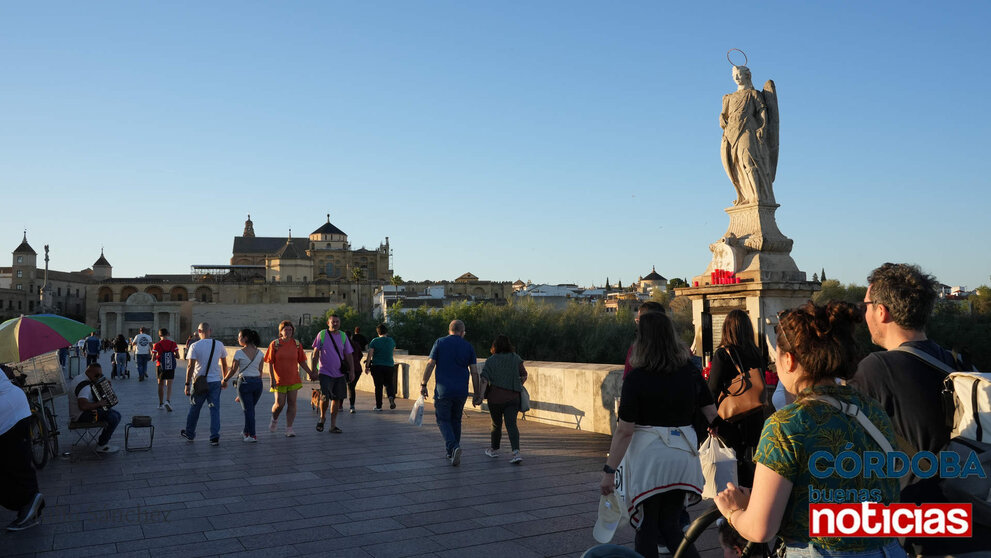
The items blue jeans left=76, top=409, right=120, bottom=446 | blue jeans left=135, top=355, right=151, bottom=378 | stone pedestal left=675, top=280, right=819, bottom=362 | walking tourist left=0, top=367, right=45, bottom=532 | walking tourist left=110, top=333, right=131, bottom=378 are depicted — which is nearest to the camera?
walking tourist left=0, top=367, right=45, bottom=532

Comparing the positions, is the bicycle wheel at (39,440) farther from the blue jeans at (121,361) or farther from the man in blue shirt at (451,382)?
the blue jeans at (121,361)

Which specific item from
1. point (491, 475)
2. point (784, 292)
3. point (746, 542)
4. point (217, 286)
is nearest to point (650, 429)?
point (746, 542)

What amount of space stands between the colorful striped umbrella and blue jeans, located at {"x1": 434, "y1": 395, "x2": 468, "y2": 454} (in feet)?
15.4

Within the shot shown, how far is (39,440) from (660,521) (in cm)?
738

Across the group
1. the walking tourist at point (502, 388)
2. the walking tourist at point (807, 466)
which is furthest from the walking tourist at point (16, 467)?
the walking tourist at point (807, 466)

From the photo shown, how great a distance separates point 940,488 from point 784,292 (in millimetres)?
8694

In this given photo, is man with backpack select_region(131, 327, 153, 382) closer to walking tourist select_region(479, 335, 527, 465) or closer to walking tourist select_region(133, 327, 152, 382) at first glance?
walking tourist select_region(133, 327, 152, 382)

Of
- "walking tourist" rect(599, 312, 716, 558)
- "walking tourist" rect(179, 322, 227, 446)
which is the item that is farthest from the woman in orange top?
"walking tourist" rect(599, 312, 716, 558)

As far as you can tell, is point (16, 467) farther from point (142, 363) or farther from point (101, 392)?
point (142, 363)

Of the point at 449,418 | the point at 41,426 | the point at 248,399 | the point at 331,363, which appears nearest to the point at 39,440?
the point at 41,426

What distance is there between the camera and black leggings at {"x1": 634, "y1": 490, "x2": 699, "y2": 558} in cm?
411

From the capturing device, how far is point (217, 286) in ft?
370

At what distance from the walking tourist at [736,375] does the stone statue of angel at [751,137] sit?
7533 millimetres

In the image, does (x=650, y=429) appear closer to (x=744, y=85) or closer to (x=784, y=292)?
(x=784, y=292)
